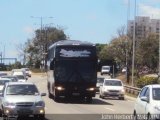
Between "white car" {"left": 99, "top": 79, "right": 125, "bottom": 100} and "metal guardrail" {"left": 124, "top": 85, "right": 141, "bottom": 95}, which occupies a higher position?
"white car" {"left": 99, "top": 79, "right": 125, "bottom": 100}

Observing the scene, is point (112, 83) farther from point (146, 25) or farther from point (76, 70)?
point (146, 25)

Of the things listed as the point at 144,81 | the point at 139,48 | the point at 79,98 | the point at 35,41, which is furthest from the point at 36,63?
the point at 79,98

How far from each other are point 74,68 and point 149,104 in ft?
62.4

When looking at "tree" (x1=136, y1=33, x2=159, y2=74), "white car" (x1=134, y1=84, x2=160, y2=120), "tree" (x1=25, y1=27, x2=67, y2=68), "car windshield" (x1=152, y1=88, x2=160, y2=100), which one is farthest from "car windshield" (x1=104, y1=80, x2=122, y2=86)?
"tree" (x1=25, y1=27, x2=67, y2=68)

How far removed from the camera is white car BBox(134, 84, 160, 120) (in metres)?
17.7

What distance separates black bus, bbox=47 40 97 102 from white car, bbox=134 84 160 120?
1674cm

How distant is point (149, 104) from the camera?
60.3 ft

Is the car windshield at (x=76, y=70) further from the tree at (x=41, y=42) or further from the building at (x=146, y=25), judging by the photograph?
the tree at (x=41, y=42)

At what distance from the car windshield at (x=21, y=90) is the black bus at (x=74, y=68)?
1254 cm

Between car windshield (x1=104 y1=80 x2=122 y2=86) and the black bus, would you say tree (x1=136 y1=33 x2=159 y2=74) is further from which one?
the black bus

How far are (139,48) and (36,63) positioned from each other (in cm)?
7034

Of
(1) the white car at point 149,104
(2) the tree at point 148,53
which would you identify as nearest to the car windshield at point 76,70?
(1) the white car at point 149,104

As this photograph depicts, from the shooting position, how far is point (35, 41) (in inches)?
5714

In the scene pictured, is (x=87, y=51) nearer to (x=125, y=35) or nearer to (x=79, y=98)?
(x=79, y=98)
